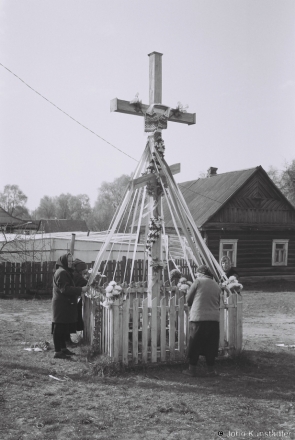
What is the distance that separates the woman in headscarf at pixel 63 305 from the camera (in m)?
6.47

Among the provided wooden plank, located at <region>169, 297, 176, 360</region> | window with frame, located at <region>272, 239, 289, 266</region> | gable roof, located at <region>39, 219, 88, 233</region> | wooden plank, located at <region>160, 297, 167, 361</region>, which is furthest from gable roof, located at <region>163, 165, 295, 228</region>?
gable roof, located at <region>39, 219, 88, 233</region>

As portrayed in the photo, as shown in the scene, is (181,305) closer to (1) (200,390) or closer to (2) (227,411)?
(1) (200,390)

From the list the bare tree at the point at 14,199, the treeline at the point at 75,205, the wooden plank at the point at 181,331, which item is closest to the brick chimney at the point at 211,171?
the wooden plank at the point at 181,331

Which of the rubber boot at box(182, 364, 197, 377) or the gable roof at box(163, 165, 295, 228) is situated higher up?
the gable roof at box(163, 165, 295, 228)

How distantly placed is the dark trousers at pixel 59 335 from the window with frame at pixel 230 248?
43.2 feet

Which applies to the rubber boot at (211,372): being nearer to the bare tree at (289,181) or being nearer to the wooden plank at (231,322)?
the wooden plank at (231,322)

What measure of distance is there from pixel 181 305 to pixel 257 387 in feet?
4.85

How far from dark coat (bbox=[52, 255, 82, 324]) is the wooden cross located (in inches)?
44.2

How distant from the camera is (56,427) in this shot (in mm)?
3887

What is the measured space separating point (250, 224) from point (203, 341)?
47.9 feet

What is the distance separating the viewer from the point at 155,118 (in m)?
6.64

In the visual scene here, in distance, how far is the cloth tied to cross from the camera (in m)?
6.62

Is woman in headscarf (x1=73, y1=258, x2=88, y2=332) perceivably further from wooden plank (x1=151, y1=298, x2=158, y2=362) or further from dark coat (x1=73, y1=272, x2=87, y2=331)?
wooden plank (x1=151, y1=298, x2=158, y2=362)

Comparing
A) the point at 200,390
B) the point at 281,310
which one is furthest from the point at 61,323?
the point at 281,310
